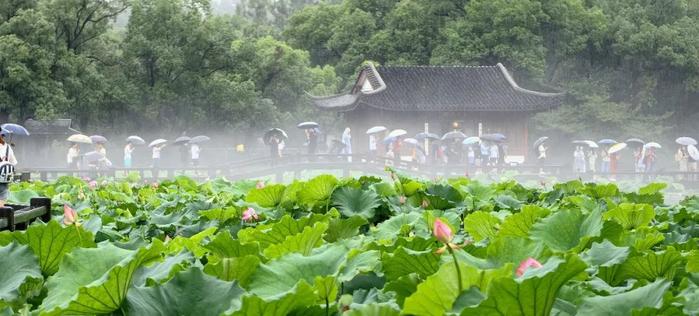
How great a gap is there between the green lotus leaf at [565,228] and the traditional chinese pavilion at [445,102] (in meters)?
36.2

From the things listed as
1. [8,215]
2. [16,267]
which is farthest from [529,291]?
[8,215]

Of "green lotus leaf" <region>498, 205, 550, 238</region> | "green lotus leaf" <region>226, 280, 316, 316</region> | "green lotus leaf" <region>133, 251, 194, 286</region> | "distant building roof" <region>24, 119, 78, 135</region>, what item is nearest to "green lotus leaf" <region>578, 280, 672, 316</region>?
"green lotus leaf" <region>226, 280, 316, 316</region>

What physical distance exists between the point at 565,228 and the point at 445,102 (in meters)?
37.8

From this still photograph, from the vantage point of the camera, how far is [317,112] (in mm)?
44562

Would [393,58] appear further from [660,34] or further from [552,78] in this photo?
[660,34]

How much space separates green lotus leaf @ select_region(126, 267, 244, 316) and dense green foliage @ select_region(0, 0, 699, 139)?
107ft

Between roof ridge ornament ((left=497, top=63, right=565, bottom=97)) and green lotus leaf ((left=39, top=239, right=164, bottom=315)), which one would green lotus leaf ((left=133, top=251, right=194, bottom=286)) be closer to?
green lotus leaf ((left=39, top=239, right=164, bottom=315))

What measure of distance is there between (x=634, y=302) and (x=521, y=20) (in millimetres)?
43686

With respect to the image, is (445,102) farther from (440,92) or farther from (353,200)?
(353,200)

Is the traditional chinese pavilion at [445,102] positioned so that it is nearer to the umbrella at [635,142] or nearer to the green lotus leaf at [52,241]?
the umbrella at [635,142]

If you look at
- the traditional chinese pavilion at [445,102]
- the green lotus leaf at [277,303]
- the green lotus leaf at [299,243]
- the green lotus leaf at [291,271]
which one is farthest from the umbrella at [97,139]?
the green lotus leaf at [277,303]

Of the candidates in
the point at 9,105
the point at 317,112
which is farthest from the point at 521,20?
the point at 9,105

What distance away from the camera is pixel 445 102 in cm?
4031

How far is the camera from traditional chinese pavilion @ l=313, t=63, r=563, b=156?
130ft
